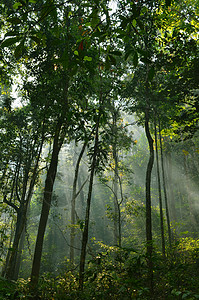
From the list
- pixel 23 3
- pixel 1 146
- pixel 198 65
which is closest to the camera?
pixel 23 3

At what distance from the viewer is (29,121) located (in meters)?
10.0

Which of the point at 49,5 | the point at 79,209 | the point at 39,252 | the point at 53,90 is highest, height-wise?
the point at 79,209

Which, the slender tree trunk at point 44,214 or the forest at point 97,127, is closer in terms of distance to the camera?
the forest at point 97,127

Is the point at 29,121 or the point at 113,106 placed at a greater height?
the point at 113,106

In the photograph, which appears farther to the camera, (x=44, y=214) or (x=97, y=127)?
(x=44, y=214)

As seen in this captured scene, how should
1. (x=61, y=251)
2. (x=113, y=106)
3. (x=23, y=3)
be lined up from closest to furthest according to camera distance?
1. (x=23, y=3)
2. (x=113, y=106)
3. (x=61, y=251)

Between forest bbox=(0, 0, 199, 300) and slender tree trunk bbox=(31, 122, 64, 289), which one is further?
slender tree trunk bbox=(31, 122, 64, 289)

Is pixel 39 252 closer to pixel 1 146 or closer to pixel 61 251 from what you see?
pixel 1 146

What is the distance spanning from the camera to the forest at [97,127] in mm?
2072

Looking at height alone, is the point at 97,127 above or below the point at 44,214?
above

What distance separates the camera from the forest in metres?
2.07

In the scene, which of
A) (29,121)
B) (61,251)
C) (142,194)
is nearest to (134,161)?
(142,194)

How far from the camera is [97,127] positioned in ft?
14.7

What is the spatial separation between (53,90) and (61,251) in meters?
20.2
